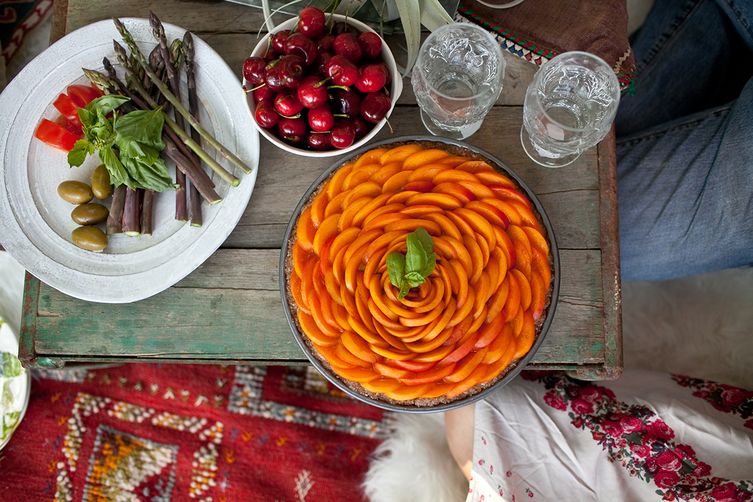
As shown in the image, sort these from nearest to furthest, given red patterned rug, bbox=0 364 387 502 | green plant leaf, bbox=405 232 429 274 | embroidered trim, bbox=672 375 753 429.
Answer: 1. green plant leaf, bbox=405 232 429 274
2. embroidered trim, bbox=672 375 753 429
3. red patterned rug, bbox=0 364 387 502

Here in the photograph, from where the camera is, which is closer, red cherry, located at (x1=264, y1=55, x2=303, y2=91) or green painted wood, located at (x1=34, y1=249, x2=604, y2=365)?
red cherry, located at (x1=264, y1=55, x2=303, y2=91)

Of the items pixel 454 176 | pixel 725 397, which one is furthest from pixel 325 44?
pixel 725 397

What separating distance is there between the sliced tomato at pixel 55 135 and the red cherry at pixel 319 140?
409 millimetres

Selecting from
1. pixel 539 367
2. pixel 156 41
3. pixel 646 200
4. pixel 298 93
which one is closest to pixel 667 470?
pixel 539 367

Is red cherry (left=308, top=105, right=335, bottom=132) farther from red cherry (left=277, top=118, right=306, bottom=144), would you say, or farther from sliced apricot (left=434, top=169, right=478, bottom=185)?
sliced apricot (left=434, top=169, right=478, bottom=185)

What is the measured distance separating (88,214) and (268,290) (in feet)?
1.02

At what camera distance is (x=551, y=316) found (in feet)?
2.91

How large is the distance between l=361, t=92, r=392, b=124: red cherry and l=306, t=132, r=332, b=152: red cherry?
0.22 ft

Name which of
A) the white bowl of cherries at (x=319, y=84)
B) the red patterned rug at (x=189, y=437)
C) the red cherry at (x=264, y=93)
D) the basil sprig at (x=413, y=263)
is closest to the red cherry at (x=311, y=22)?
the white bowl of cherries at (x=319, y=84)

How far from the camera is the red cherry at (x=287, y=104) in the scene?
2.72 ft

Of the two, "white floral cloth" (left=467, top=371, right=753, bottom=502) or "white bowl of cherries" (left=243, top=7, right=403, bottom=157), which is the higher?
"white bowl of cherries" (left=243, top=7, right=403, bottom=157)

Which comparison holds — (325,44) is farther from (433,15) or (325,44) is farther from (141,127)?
(141,127)

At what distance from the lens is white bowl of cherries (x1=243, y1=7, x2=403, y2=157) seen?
0.83m

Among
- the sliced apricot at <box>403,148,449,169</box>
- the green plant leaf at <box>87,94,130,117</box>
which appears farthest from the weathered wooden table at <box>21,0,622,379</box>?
the green plant leaf at <box>87,94,130,117</box>
